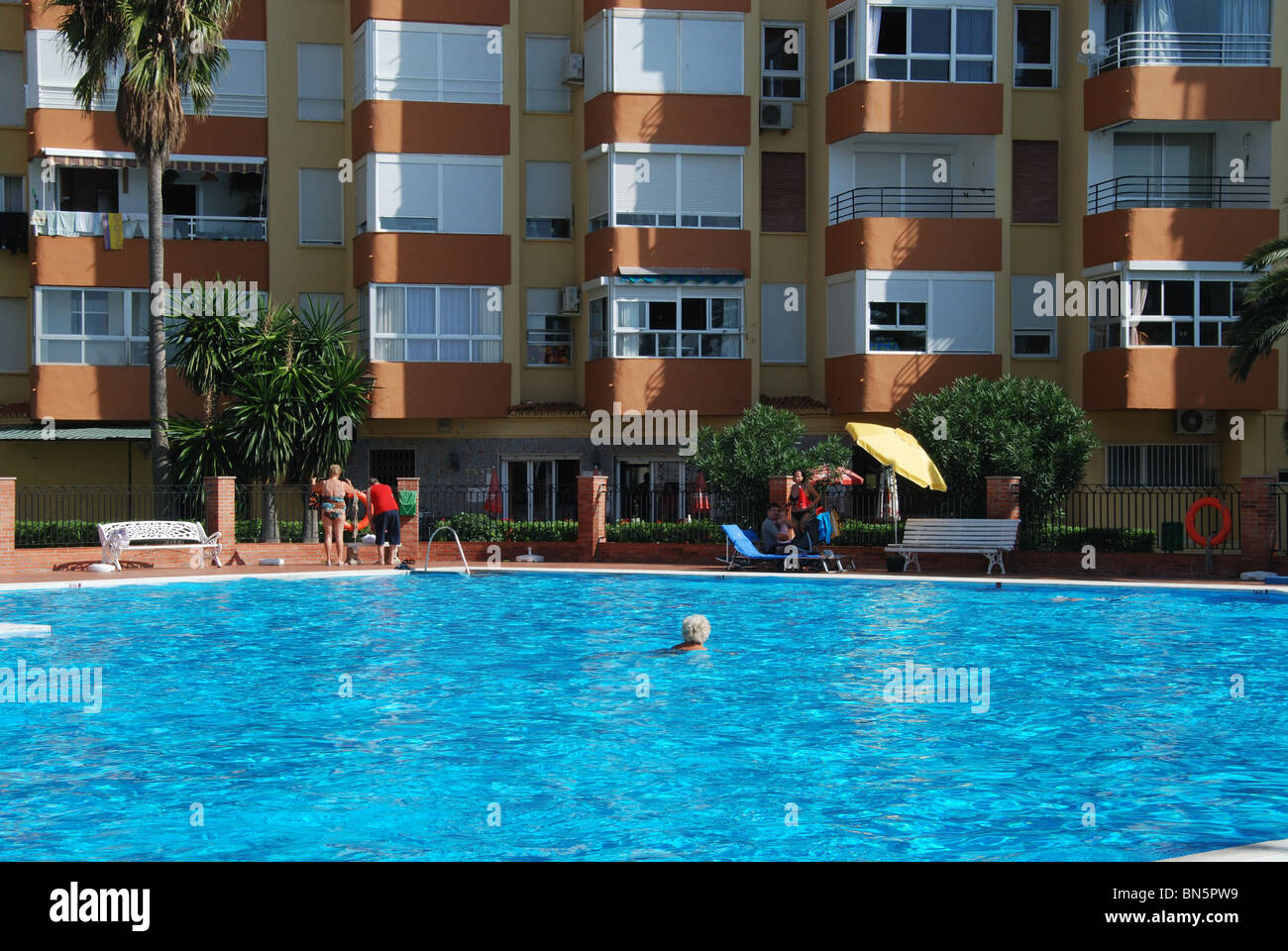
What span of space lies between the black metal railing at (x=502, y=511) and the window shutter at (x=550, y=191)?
7.16 meters

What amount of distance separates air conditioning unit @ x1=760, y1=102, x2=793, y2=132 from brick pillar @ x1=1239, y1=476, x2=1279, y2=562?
619 inches

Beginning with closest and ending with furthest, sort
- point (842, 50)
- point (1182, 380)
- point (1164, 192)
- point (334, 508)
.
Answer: point (334, 508) < point (1182, 380) < point (1164, 192) < point (842, 50)

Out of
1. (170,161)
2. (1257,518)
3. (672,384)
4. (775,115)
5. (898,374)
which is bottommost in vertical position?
(1257,518)

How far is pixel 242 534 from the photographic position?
1231 inches

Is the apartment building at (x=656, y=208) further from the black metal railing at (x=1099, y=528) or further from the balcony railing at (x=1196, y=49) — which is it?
the black metal railing at (x=1099, y=528)

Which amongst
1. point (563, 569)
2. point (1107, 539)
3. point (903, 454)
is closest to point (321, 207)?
point (563, 569)

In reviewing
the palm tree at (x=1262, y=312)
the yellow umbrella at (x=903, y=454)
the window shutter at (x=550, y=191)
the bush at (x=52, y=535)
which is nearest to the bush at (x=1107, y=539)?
the yellow umbrella at (x=903, y=454)

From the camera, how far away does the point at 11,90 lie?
123 feet

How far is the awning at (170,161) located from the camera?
36000 mm

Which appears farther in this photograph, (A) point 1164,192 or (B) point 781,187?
(B) point 781,187

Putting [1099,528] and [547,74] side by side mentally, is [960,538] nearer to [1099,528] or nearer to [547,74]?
[1099,528]

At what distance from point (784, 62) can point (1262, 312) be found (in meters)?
15.0

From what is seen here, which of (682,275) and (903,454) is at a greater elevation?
(682,275)
